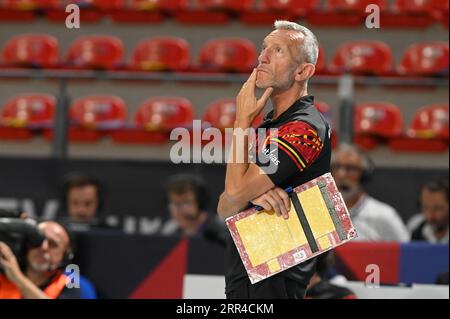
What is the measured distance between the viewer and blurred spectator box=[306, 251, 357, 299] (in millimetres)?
4695

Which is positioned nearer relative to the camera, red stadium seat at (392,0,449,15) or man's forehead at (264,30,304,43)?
man's forehead at (264,30,304,43)

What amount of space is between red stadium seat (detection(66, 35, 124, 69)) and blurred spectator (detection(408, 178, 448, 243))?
4835 mm

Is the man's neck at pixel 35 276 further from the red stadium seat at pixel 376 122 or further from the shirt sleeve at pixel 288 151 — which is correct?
the red stadium seat at pixel 376 122

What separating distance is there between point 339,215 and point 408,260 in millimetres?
2356

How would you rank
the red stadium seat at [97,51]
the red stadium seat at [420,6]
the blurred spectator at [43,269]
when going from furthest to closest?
the red stadium seat at [97,51] → the red stadium seat at [420,6] → the blurred spectator at [43,269]

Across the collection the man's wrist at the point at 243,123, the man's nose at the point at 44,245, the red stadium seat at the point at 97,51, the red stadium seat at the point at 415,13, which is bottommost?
the man's nose at the point at 44,245

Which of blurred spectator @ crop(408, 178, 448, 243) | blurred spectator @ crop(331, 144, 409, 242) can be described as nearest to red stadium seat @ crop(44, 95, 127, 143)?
blurred spectator @ crop(331, 144, 409, 242)

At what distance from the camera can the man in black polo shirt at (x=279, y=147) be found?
335cm

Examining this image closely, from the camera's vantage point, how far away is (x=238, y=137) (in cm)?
A: 336

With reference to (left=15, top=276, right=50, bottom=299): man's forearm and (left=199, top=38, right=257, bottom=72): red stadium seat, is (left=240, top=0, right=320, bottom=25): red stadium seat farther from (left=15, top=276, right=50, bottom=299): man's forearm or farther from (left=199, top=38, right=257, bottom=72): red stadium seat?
(left=15, top=276, right=50, bottom=299): man's forearm

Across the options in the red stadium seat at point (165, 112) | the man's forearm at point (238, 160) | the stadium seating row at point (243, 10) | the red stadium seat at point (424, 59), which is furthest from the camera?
the stadium seating row at point (243, 10)

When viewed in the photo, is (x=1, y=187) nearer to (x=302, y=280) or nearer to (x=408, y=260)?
(x=408, y=260)

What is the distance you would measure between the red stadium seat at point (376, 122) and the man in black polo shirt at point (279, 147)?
18.3 feet

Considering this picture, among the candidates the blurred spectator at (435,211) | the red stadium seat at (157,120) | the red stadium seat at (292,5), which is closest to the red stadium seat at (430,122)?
the red stadium seat at (292,5)
